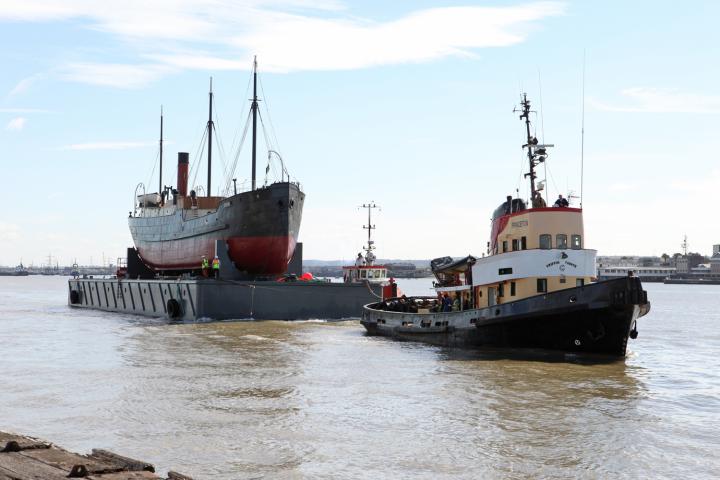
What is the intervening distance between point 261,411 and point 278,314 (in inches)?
975

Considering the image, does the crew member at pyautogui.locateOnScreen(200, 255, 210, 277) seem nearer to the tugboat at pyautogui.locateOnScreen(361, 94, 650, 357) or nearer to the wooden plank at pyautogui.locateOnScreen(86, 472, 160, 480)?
Answer: the tugboat at pyautogui.locateOnScreen(361, 94, 650, 357)

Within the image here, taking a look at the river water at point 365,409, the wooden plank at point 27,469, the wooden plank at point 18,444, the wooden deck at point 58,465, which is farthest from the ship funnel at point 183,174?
the wooden plank at point 27,469

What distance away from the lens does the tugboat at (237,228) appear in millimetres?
42594

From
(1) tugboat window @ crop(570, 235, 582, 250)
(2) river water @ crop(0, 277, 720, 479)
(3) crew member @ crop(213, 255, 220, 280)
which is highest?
(1) tugboat window @ crop(570, 235, 582, 250)

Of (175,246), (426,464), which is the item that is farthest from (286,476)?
(175,246)

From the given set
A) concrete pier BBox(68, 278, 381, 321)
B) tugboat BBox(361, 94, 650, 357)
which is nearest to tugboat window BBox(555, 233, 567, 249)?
tugboat BBox(361, 94, 650, 357)

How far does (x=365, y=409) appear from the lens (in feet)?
55.7

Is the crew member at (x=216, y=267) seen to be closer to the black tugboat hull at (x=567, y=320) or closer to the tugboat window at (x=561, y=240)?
the black tugboat hull at (x=567, y=320)

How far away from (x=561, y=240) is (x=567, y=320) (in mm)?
2832

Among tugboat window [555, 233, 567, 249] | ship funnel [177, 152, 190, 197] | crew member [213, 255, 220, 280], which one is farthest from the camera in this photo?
ship funnel [177, 152, 190, 197]

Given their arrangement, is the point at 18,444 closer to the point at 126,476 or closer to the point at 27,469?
the point at 27,469

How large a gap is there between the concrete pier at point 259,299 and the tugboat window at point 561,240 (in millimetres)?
18293

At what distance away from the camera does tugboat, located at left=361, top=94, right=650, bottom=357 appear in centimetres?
2470

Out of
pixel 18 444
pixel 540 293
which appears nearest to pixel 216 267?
pixel 540 293
